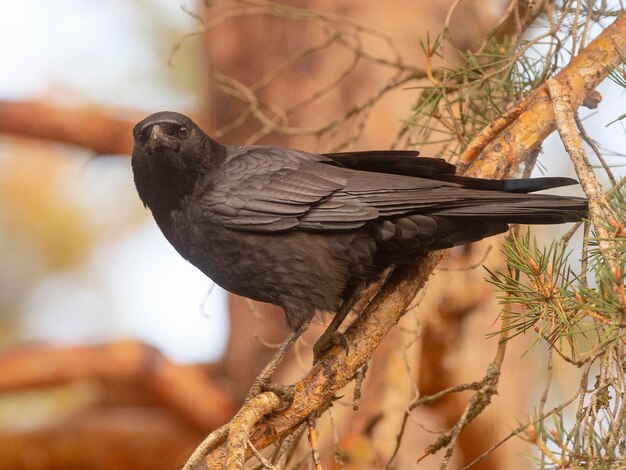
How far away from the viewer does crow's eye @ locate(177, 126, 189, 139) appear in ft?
10.3

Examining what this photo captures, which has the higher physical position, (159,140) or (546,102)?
(159,140)

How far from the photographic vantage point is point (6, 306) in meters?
Result: 8.55

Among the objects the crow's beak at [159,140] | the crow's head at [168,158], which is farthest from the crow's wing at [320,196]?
the crow's beak at [159,140]

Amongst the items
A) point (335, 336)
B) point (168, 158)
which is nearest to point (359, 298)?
point (335, 336)

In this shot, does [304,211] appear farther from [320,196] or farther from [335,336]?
[335,336]

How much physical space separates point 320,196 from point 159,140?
26.9 inches

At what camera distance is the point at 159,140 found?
3.06m

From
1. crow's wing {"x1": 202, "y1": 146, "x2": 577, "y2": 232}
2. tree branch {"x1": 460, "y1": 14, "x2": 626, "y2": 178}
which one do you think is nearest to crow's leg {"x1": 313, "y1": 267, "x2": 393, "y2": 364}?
crow's wing {"x1": 202, "y1": 146, "x2": 577, "y2": 232}

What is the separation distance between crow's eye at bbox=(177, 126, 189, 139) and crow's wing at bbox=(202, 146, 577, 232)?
209 mm

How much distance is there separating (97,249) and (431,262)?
21.5 feet

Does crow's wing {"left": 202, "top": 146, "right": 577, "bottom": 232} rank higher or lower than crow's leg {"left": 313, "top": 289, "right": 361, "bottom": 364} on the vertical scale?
higher

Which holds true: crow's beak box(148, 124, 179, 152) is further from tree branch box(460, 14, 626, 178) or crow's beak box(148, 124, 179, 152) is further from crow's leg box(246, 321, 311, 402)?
tree branch box(460, 14, 626, 178)

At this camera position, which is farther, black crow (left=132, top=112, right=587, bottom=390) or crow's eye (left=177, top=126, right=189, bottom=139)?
crow's eye (left=177, top=126, right=189, bottom=139)

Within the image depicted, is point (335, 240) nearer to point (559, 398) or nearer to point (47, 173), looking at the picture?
point (559, 398)
